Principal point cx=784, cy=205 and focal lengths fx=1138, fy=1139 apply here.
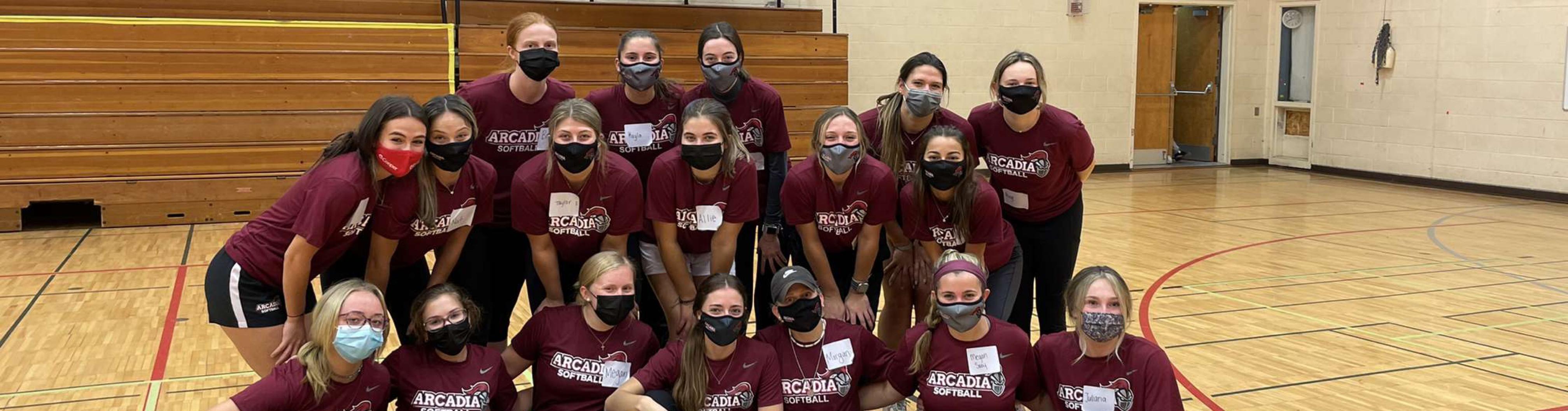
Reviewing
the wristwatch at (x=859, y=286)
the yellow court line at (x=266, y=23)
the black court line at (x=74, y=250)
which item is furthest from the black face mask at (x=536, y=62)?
the yellow court line at (x=266, y=23)

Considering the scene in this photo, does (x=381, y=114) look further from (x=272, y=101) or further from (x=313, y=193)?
(x=272, y=101)

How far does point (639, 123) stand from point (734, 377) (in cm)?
106

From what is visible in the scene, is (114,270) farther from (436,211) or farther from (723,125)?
(723,125)

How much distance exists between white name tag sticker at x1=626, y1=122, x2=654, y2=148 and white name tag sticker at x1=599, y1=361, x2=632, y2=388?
85 centimetres

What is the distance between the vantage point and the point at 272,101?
31.8ft

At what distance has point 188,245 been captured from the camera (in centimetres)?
839

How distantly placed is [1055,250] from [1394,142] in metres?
10.8

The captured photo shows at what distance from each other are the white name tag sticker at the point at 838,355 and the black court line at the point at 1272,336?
7.31ft

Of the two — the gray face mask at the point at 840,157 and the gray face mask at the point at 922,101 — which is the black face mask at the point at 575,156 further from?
the gray face mask at the point at 922,101

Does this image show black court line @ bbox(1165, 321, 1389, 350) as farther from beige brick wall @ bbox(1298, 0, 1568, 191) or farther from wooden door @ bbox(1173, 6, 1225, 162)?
wooden door @ bbox(1173, 6, 1225, 162)

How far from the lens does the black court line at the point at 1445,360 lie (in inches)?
182

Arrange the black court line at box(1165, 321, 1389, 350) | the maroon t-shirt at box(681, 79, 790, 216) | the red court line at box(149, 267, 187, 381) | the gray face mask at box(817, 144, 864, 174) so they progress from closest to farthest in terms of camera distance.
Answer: the gray face mask at box(817, 144, 864, 174), the maroon t-shirt at box(681, 79, 790, 216), the red court line at box(149, 267, 187, 381), the black court line at box(1165, 321, 1389, 350)

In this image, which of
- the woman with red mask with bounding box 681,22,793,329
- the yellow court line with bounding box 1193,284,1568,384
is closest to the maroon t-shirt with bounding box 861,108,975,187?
the woman with red mask with bounding box 681,22,793,329

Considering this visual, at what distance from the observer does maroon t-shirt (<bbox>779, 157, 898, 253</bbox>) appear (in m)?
3.88
